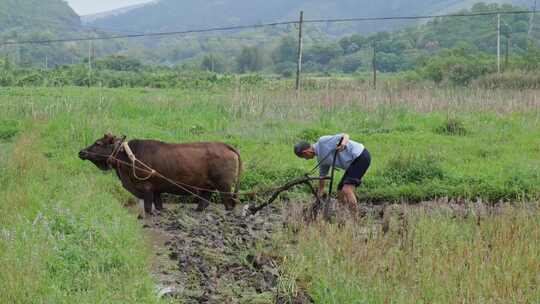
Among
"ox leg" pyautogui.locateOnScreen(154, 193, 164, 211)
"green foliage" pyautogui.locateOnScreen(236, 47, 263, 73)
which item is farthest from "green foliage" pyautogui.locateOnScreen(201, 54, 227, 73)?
"ox leg" pyautogui.locateOnScreen(154, 193, 164, 211)

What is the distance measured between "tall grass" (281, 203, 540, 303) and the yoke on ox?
2487mm

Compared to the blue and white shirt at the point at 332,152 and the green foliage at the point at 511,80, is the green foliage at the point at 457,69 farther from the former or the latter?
the blue and white shirt at the point at 332,152

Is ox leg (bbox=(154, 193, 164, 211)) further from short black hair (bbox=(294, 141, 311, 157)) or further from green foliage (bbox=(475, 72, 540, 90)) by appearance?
green foliage (bbox=(475, 72, 540, 90))

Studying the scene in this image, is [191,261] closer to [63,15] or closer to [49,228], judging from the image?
[49,228]

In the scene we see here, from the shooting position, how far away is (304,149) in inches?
341

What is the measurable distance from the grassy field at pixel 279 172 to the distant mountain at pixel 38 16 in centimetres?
9360

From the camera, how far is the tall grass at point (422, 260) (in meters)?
5.96

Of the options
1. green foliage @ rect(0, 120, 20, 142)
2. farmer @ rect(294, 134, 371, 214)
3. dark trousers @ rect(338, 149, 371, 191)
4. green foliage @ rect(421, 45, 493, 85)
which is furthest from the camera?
green foliage @ rect(421, 45, 493, 85)

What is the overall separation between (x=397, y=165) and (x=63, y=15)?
127159mm

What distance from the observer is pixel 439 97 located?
63.2 ft

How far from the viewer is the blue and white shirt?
875 centimetres

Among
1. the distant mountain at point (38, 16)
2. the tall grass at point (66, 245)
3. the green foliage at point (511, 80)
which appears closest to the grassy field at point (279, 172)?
the tall grass at point (66, 245)

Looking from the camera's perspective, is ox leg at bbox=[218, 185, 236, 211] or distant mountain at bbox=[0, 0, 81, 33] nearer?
ox leg at bbox=[218, 185, 236, 211]

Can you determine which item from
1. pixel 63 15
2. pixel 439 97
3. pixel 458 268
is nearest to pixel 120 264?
pixel 458 268
